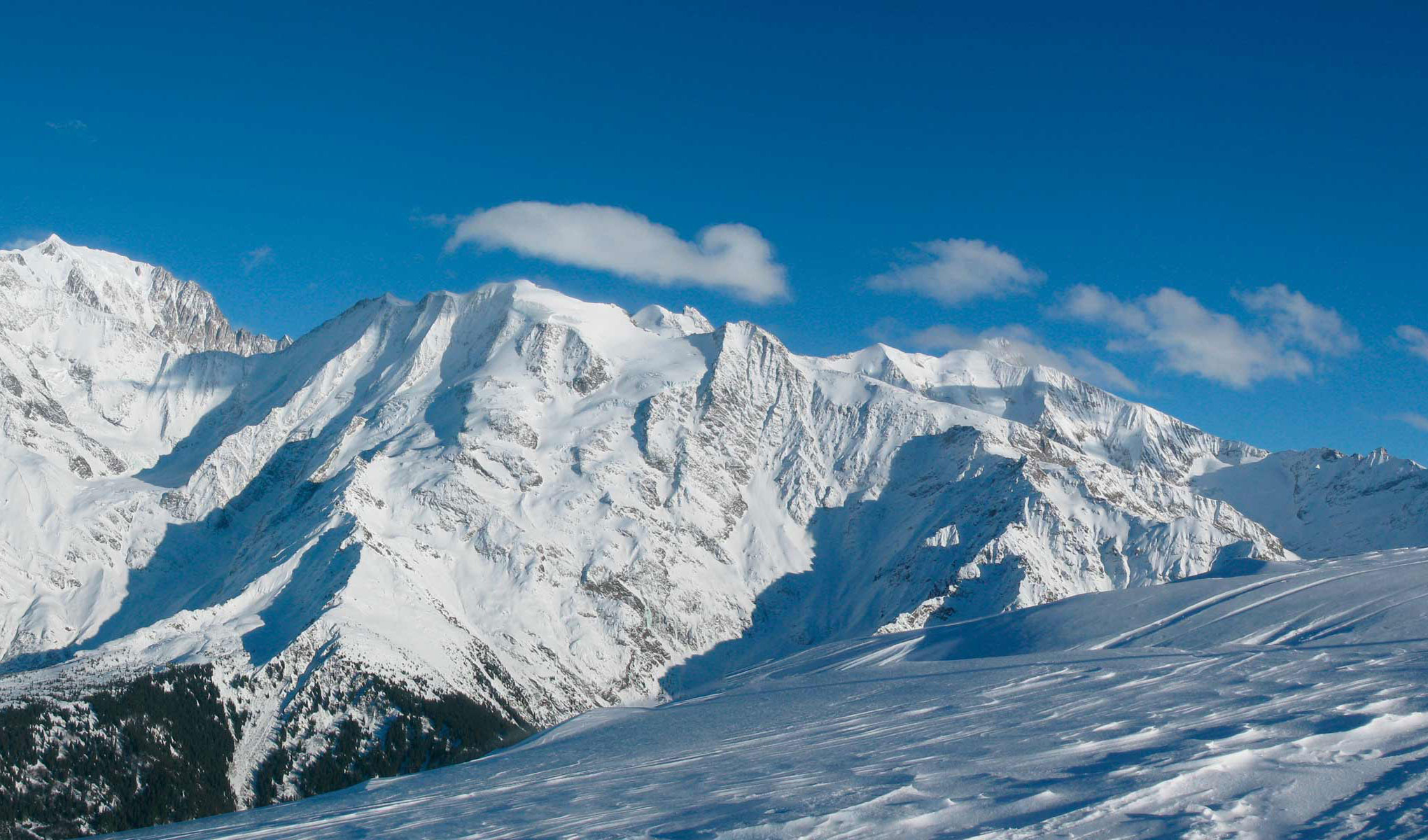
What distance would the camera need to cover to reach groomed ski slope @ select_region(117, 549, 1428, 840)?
24.7 meters

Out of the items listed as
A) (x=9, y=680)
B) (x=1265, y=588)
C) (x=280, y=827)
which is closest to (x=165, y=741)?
(x=9, y=680)

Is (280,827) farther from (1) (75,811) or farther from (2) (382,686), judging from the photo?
(2) (382,686)

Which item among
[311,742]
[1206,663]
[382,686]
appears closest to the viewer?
[1206,663]

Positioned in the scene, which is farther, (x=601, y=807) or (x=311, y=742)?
(x=311, y=742)

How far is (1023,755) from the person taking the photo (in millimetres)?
32562

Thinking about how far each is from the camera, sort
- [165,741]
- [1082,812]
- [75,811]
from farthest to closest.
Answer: [165,741]
[75,811]
[1082,812]

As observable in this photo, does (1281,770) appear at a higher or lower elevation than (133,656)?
lower

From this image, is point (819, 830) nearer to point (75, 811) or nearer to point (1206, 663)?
point (1206, 663)

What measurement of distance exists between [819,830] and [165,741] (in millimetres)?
163086

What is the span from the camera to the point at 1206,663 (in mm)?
52062

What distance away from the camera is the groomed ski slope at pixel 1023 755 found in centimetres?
2467

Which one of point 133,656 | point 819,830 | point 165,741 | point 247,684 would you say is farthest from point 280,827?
point 133,656

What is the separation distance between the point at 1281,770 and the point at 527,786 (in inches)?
1172

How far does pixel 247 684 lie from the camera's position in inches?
7234
